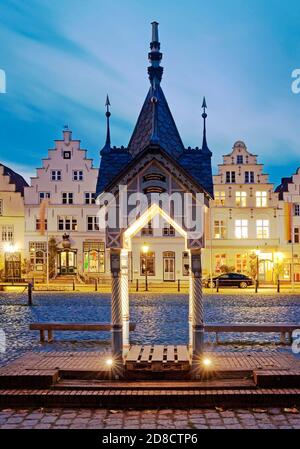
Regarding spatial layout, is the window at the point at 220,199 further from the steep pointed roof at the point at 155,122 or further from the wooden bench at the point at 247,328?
the steep pointed roof at the point at 155,122

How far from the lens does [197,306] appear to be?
927 centimetres

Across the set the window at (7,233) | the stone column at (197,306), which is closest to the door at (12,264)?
the window at (7,233)

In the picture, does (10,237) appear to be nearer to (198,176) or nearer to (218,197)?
(218,197)

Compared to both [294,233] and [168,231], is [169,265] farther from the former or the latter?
[294,233]

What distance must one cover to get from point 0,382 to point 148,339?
611 cm

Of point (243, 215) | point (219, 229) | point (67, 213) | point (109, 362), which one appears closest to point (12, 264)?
point (67, 213)

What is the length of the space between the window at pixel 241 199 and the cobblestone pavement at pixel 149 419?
3848 cm

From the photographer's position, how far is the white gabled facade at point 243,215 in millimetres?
45406

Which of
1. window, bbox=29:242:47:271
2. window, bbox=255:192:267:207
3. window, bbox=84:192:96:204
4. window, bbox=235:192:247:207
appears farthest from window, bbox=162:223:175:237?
window, bbox=29:242:47:271

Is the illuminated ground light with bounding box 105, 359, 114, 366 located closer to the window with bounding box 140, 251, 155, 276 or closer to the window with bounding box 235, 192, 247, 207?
the window with bounding box 140, 251, 155, 276

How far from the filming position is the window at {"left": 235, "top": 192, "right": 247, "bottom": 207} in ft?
149

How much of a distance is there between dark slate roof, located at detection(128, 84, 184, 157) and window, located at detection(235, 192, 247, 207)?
35.6 meters
